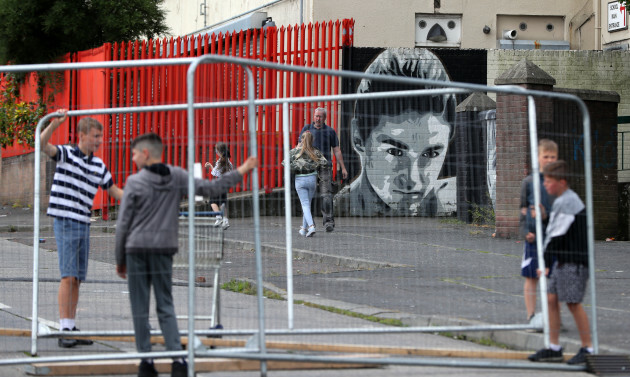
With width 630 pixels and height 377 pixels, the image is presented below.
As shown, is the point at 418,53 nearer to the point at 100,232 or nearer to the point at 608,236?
the point at 608,236

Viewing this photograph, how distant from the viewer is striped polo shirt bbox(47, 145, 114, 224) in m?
7.25

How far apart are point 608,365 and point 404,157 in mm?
2421

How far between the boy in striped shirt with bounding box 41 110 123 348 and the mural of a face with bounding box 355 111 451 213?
6.85 ft

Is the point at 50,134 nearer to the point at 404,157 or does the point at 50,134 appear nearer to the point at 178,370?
the point at 178,370

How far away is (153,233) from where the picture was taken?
236 inches

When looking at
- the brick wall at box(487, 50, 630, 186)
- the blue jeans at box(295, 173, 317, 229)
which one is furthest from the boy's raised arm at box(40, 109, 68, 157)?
the brick wall at box(487, 50, 630, 186)

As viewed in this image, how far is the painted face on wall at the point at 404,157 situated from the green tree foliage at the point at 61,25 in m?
17.4

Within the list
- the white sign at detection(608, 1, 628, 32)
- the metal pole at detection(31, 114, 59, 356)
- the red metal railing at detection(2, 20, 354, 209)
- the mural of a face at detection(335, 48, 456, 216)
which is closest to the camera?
the metal pole at detection(31, 114, 59, 356)

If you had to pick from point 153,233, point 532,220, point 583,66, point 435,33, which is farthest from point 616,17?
point 153,233

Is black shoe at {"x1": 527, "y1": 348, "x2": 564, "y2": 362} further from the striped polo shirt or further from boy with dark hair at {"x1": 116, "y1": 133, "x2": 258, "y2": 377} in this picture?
the striped polo shirt

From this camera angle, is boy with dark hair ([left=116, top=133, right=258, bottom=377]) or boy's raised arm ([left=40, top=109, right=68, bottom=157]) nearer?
boy with dark hair ([left=116, top=133, right=258, bottom=377])

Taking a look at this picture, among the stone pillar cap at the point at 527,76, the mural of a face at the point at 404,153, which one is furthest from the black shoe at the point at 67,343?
the stone pillar cap at the point at 527,76

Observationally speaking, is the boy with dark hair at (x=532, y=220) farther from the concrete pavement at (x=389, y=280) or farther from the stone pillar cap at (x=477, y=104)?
the stone pillar cap at (x=477, y=104)

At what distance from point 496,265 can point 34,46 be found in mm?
17131
